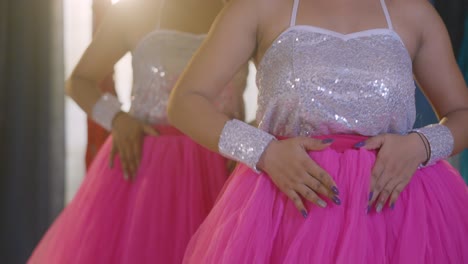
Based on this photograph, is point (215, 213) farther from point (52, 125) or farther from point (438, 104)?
point (52, 125)

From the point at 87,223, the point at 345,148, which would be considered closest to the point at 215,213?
the point at 345,148

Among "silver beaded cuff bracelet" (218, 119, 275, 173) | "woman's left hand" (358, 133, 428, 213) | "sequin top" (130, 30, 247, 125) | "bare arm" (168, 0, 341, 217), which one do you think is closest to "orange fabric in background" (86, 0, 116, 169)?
"sequin top" (130, 30, 247, 125)

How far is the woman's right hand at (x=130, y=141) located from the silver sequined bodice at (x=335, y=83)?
0.56 meters

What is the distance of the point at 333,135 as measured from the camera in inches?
47.7

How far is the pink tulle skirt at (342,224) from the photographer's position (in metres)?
1.10

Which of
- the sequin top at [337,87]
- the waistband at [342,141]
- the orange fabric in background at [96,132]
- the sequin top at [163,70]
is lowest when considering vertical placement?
the orange fabric in background at [96,132]

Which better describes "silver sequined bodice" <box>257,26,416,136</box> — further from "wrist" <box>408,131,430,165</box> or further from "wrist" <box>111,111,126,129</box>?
"wrist" <box>111,111,126,129</box>

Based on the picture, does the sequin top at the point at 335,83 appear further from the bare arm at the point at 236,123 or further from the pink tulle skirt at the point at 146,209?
the pink tulle skirt at the point at 146,209

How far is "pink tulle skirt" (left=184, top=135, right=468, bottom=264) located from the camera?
1096mm

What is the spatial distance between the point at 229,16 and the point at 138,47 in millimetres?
594

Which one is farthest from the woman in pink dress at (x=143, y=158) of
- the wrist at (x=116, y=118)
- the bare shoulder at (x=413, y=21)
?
the bare shoulder at (x=413, y=21)

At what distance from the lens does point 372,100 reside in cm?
122

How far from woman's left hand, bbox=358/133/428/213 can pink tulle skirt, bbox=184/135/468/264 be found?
0.01 meters

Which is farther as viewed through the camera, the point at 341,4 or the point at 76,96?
the point at 76,96
